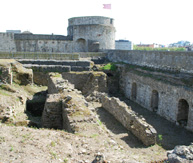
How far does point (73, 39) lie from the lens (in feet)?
102

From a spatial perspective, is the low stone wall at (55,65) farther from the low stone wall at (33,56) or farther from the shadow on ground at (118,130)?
the shadow on ground at (118,130)

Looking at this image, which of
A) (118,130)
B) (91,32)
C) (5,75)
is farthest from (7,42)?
(118,130)

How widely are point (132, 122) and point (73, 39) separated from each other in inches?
908

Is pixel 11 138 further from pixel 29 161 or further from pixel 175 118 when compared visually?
pixel 175 118

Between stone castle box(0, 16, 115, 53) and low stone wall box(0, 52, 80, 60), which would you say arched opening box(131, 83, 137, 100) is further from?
stone castle box(0, 16, 115, 53)

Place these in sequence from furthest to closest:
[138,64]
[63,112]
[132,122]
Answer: [138,64]
[132,122]
[63,112]

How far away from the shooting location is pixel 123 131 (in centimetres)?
1028

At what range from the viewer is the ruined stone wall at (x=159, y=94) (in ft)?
37.8

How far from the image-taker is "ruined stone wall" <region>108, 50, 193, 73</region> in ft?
45.1

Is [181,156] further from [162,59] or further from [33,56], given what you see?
[33,56]

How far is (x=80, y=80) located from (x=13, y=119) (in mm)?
10021

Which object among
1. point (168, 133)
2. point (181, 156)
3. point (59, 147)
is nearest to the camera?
point (181, 156)

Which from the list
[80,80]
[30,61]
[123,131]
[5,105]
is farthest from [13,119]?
[30,61]

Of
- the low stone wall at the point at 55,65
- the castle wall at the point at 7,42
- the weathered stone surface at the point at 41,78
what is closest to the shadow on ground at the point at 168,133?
the low stone wall at the point at 55,65
